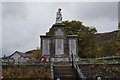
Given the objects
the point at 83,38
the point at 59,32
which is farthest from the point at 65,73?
the point at 83,38

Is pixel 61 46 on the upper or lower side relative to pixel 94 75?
upper

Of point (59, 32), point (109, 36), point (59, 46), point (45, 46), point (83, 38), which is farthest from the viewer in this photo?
point (109, 36)

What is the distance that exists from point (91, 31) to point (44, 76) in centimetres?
2577

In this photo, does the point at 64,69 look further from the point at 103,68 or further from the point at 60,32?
the point at 60,32

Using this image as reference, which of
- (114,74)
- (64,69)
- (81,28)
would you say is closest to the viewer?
(114,74)

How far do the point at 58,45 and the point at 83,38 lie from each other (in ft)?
38.5

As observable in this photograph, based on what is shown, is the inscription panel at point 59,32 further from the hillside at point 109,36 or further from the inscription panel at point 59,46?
the hillside at point 109,36

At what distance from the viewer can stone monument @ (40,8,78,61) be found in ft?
71.5

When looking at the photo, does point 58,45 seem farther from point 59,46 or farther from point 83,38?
point 83,38

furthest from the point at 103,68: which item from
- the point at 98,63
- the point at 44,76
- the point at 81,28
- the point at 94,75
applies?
the point at 81,28

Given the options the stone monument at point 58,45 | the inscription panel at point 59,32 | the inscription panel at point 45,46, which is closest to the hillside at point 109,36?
the stone monument at point 58,45

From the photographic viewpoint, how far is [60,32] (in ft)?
73.9

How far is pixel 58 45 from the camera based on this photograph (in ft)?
72.2

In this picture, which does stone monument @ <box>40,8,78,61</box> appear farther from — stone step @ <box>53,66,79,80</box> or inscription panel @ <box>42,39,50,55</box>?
stone step @ <box>53,66,79,80</box>
